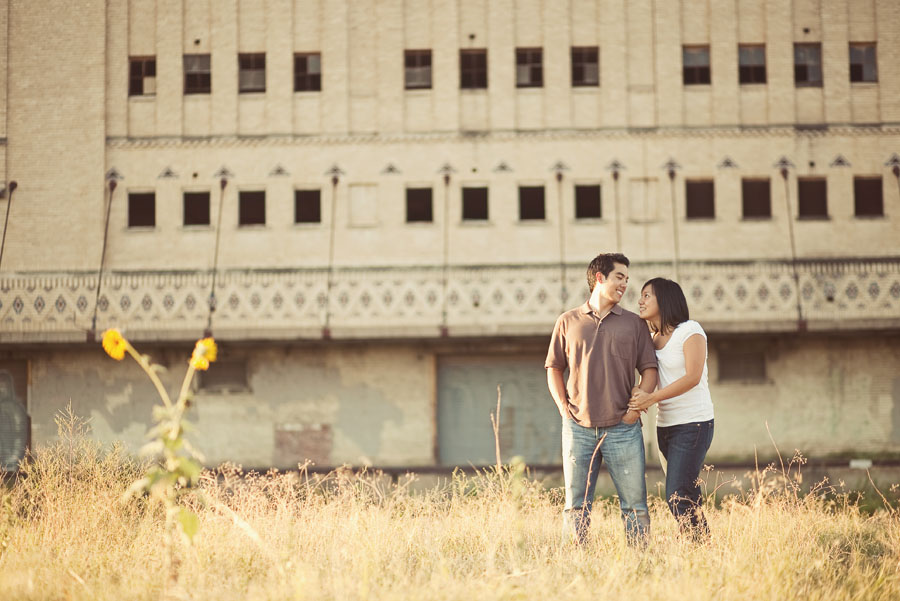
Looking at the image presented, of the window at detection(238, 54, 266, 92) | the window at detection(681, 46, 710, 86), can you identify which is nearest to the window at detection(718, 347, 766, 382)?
Result: the window at detection(681, 46, 710, 86)

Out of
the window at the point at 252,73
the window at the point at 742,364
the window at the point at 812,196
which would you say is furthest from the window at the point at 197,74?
the window at the point at 812,196

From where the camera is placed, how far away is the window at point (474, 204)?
22.7m

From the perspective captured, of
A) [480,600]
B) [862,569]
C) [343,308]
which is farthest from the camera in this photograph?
[343,308]

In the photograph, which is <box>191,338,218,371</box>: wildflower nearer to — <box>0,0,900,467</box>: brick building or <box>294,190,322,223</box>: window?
<box>0,0,900,467</box>: brick building

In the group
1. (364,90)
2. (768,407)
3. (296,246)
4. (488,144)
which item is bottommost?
(768,407)

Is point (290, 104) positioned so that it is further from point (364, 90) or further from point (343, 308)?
point (343, 308)

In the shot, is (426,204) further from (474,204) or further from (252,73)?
(252,73)

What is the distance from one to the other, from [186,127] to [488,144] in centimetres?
726

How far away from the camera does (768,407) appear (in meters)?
22.3

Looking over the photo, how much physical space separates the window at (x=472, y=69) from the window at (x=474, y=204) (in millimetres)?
2516

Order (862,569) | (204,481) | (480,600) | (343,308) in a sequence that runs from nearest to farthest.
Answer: (480,600)
(862,569)
(204,481)
(343,308)

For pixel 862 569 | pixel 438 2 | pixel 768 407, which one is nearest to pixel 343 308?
pixel 438 2

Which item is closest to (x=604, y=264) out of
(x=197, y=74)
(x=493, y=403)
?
(x=493, y=403)

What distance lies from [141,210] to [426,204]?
6.86 m
